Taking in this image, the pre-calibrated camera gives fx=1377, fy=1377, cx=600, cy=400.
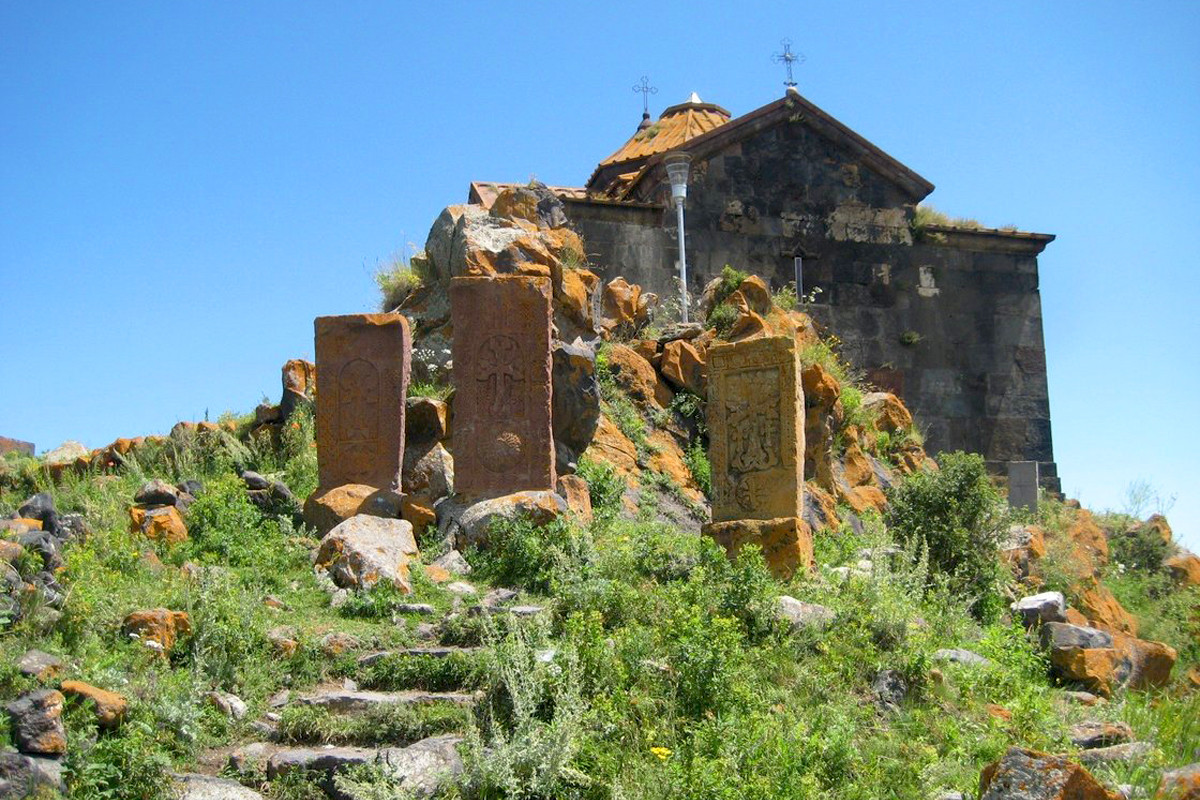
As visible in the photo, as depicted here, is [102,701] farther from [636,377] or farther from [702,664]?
[636,377]

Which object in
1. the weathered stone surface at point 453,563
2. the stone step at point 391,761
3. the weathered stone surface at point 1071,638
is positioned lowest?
the stone step at point 391,761

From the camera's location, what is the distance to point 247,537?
8492 millimetres

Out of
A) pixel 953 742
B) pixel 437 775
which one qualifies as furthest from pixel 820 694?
pixel 437 775

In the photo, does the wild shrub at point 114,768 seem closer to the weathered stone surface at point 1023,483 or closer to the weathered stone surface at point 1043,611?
the weathered stone surface at point 1043,611

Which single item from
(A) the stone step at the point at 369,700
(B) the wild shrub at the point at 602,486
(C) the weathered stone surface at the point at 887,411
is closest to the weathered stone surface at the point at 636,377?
(B) the wild shrub at the point at 602,486

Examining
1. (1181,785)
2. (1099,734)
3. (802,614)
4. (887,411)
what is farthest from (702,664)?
(887,411)

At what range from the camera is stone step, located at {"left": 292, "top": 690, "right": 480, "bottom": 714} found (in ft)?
19.7

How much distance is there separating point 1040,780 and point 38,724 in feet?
12.0

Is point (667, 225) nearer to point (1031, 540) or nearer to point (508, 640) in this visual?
point (1031, 540)

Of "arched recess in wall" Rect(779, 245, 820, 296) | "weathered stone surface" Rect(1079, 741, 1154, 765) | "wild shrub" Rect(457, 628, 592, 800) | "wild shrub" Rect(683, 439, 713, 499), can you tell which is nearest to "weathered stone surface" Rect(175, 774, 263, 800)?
"wild shrub" Rect(457, 628, 592, 800)

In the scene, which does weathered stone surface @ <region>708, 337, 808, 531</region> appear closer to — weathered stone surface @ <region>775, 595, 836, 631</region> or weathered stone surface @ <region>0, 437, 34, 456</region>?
weathered stone surface @ <region>775, 595, 836, 631</region>

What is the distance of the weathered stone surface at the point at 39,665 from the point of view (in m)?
5.65

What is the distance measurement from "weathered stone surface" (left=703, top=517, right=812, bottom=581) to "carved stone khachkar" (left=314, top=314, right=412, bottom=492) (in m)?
2.41

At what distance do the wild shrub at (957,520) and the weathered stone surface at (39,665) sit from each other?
5.44m
